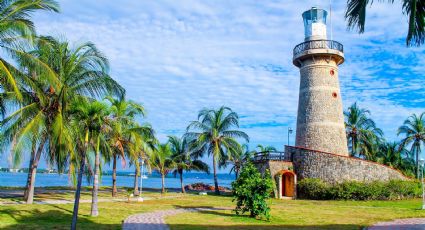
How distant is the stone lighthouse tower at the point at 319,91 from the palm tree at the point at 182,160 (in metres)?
10.8

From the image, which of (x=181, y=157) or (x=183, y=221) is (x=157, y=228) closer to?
(x=183, y=221)

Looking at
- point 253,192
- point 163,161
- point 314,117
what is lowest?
point 253,192

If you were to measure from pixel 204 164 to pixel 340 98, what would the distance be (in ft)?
46.5

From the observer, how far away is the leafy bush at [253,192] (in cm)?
1568

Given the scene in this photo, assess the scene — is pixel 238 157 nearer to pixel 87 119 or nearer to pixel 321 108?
pixel 321 108

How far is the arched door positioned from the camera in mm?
28770

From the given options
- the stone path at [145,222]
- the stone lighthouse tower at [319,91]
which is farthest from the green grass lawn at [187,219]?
the stone lighthouse tower at [319,91]

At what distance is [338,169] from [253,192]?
513 inches

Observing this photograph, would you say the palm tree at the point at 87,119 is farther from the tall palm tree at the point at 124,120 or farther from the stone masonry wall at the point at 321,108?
the stone masonry wall at the point at 321,108

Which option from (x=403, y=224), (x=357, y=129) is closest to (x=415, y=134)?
(x=357, y=129)

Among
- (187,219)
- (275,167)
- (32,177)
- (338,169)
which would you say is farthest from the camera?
(275,167)

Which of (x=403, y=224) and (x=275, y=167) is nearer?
(x=403, y=224)

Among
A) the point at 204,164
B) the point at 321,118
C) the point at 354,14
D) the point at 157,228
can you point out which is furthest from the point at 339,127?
the point at 354,14

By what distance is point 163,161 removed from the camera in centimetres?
3391
